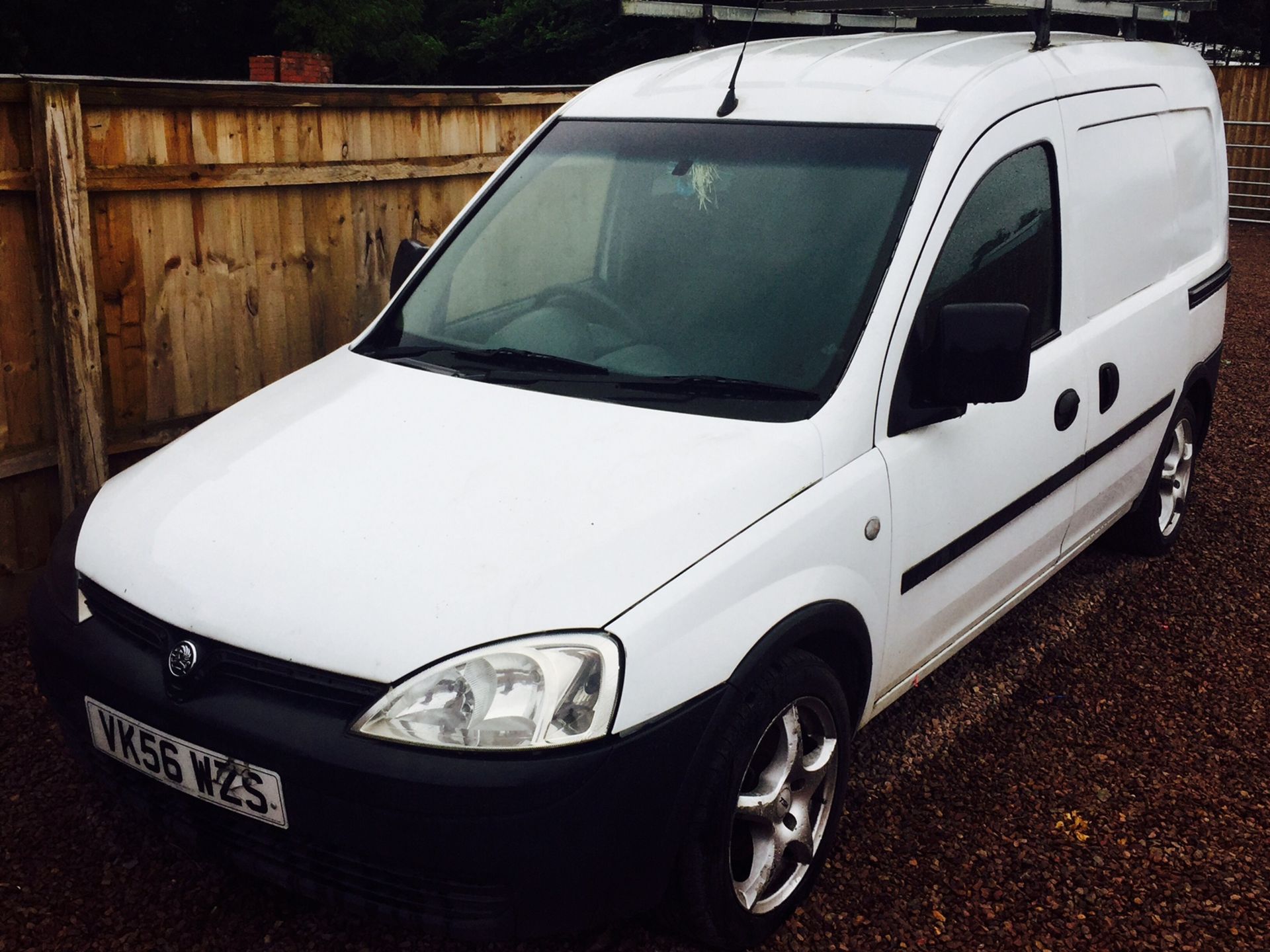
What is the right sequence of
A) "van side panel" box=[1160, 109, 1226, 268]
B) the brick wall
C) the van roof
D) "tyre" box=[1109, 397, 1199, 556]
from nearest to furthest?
the van roof, "van side panel" box=[1160, 109, 1226, 268], "tyre" box=[1109, 397, 1199, 556], the brick wall

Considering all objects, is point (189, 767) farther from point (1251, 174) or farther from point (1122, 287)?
point (1251, 174)

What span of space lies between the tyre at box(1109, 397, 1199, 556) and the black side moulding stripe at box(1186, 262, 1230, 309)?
42cm

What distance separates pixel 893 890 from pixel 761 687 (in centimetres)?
90

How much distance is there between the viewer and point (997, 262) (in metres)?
3.61

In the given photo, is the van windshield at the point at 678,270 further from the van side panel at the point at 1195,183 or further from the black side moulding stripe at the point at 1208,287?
the black side moulding stripe at the point at 1208,287

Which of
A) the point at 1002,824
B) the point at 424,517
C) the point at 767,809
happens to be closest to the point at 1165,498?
the point at 1002,824

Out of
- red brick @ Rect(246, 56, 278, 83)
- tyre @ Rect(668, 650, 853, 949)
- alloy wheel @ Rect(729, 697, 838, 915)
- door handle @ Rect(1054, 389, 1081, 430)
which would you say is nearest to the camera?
tyre @ Rect(668, 650, 853, 949)

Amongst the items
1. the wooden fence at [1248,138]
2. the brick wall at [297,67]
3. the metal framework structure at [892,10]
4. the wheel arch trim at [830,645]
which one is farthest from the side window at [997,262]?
the wooden fence at [1248,138]

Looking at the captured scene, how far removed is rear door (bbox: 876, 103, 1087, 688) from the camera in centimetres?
325

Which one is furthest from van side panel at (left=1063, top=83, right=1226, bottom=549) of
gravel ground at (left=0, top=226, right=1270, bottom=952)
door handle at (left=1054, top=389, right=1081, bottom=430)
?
gravel ground at (left=0, top=226, right=1270, bottom=952)

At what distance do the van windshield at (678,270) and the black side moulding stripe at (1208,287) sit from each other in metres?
2.17

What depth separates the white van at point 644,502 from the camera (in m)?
2.46

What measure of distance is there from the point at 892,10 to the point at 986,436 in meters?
2.33

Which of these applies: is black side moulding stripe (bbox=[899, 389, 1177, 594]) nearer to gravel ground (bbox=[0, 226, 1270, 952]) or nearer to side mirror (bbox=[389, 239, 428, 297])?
gravel ground (bbox=[0, 226, 1270, 952])
